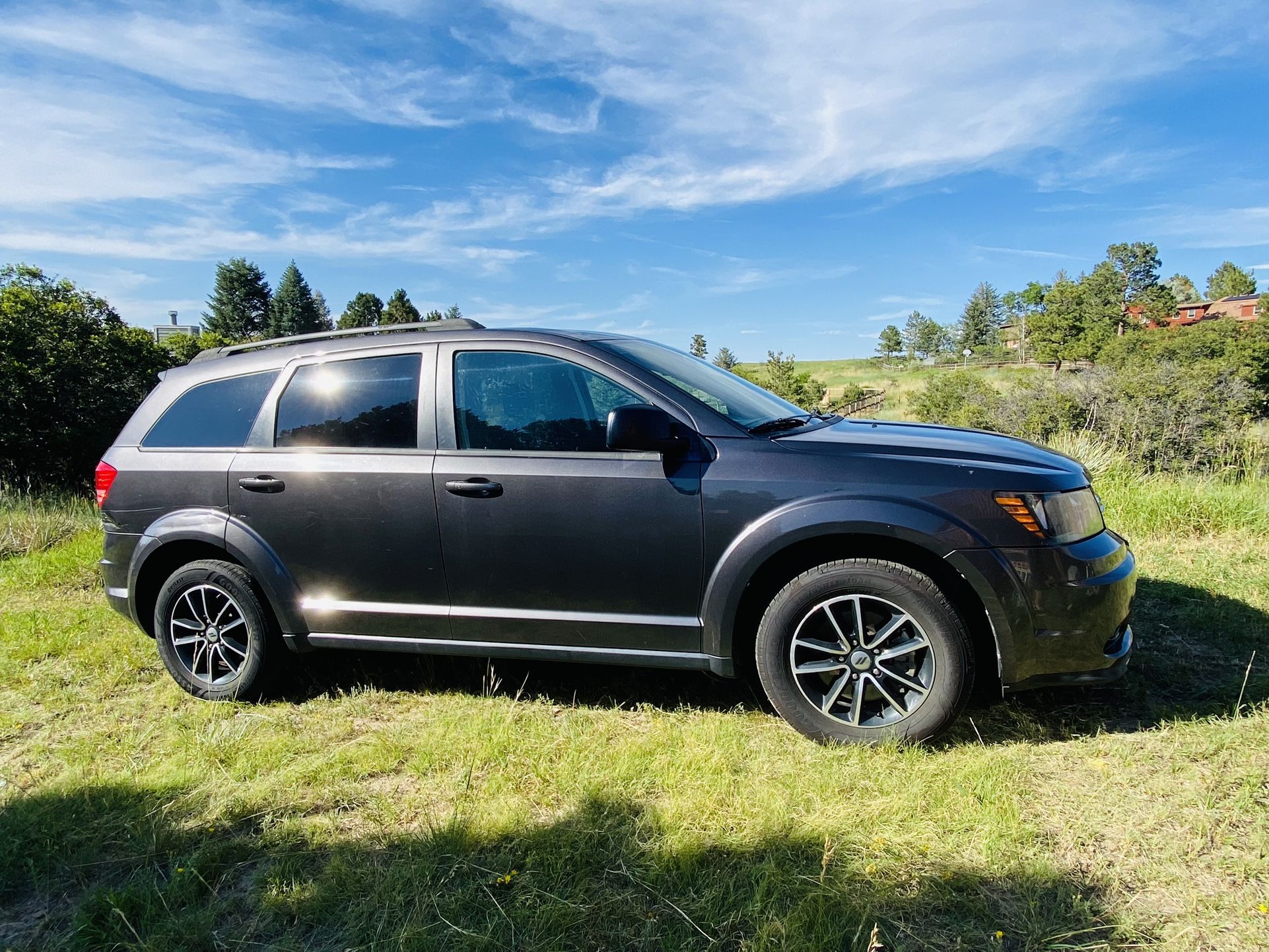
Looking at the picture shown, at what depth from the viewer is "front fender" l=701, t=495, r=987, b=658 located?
283cm

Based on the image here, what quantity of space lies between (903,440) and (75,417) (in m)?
16.2

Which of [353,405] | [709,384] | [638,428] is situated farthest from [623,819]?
[353,405]

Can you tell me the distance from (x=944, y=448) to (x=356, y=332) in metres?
2.89

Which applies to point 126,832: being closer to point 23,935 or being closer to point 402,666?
point 23,935

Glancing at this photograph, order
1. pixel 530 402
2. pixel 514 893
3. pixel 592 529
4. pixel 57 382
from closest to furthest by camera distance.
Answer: pixel 514 893 → pixel 592 529 → pixel 530 402 → pixel 57 382

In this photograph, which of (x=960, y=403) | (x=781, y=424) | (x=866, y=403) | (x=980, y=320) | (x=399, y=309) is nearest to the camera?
(x=781, y=424)

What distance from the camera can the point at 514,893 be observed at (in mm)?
2211

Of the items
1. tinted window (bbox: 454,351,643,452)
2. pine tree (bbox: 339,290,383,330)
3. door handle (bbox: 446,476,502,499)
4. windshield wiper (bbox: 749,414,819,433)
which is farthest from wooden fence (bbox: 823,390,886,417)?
pine tree (bbox: 339,290,383,330)

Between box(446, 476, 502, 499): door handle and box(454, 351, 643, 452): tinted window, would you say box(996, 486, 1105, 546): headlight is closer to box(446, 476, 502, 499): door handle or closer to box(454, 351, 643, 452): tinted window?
box(454, 351, 643, 452): tinted window

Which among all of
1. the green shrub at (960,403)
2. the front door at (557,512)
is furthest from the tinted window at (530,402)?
the green shrub at (960,403)

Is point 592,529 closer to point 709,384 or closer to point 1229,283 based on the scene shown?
point 709,384

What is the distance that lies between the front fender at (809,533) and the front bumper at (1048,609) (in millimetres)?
102

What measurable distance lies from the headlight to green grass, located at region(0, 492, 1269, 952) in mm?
869

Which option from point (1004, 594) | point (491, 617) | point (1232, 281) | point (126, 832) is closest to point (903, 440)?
point (1004, 594)
